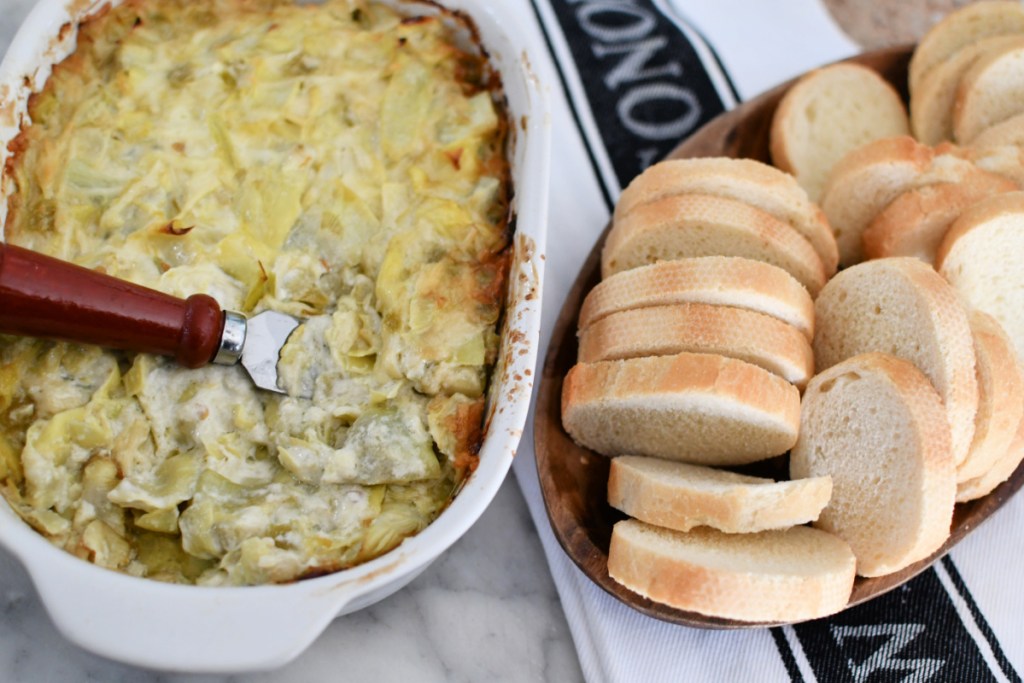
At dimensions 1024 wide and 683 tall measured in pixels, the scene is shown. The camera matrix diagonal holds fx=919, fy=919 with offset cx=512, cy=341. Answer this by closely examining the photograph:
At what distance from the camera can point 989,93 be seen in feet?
8.80

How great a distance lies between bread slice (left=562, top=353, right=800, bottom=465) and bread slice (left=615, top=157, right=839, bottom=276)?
0.52 meters

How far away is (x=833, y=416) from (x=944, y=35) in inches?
58.6

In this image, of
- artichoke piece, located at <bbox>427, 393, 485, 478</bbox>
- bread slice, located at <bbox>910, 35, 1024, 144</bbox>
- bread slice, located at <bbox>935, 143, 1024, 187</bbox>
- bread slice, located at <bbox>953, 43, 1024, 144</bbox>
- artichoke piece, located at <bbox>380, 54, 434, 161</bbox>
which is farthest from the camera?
bread slice, located at <bbox>910, 35, 1024, 144</bbox>

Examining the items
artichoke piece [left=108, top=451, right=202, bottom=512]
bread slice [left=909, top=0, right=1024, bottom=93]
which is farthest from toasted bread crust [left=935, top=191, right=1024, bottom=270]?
artichoke piece [left=108, top=451, right=202, bottom=512]

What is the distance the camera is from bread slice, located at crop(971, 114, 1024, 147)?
2.55m

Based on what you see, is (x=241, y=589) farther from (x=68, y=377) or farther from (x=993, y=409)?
(x=993, y=409)

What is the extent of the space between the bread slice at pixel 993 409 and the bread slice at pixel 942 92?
3.25 ft

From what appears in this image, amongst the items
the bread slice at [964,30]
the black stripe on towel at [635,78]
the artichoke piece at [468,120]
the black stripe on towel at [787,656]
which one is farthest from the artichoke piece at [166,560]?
the bread slice at [964,30]

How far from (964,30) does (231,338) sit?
241cm

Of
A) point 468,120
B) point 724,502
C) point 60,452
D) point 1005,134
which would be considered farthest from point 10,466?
point 1005,134

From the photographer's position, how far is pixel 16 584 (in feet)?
6.72

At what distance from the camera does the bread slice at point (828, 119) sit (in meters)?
2.74

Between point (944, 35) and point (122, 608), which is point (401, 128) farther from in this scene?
point (944, 35)

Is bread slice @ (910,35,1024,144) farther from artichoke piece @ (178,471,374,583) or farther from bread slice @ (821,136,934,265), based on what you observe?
artichoke piece @ (178,471,374,583)
